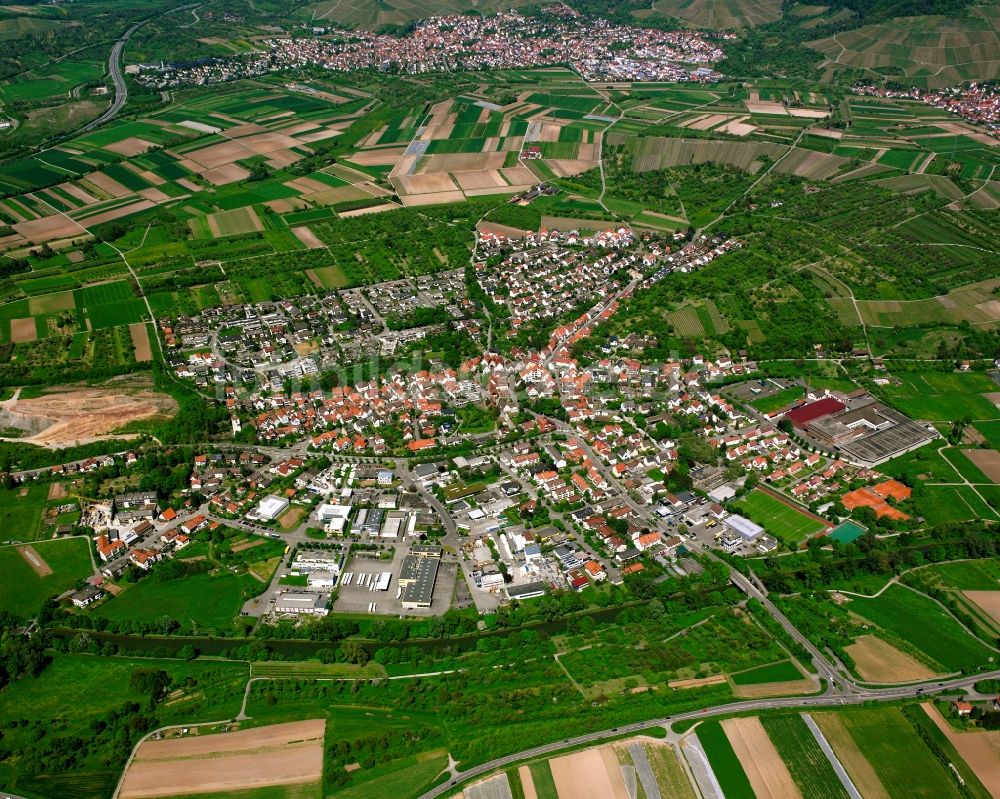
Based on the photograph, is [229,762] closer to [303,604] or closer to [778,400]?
[303,604]

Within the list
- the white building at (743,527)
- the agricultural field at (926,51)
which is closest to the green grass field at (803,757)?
the white building at (743,527)

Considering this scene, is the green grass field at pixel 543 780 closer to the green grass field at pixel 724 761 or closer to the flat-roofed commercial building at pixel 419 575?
the green grass field at pixel 724 761

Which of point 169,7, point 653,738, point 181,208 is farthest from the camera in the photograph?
point 169,7

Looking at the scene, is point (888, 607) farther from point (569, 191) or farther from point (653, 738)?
point (569, 191)

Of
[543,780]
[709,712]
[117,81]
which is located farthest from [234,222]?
[709,712]

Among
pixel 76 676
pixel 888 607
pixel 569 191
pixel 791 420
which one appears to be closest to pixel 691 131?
pixel 569 191
